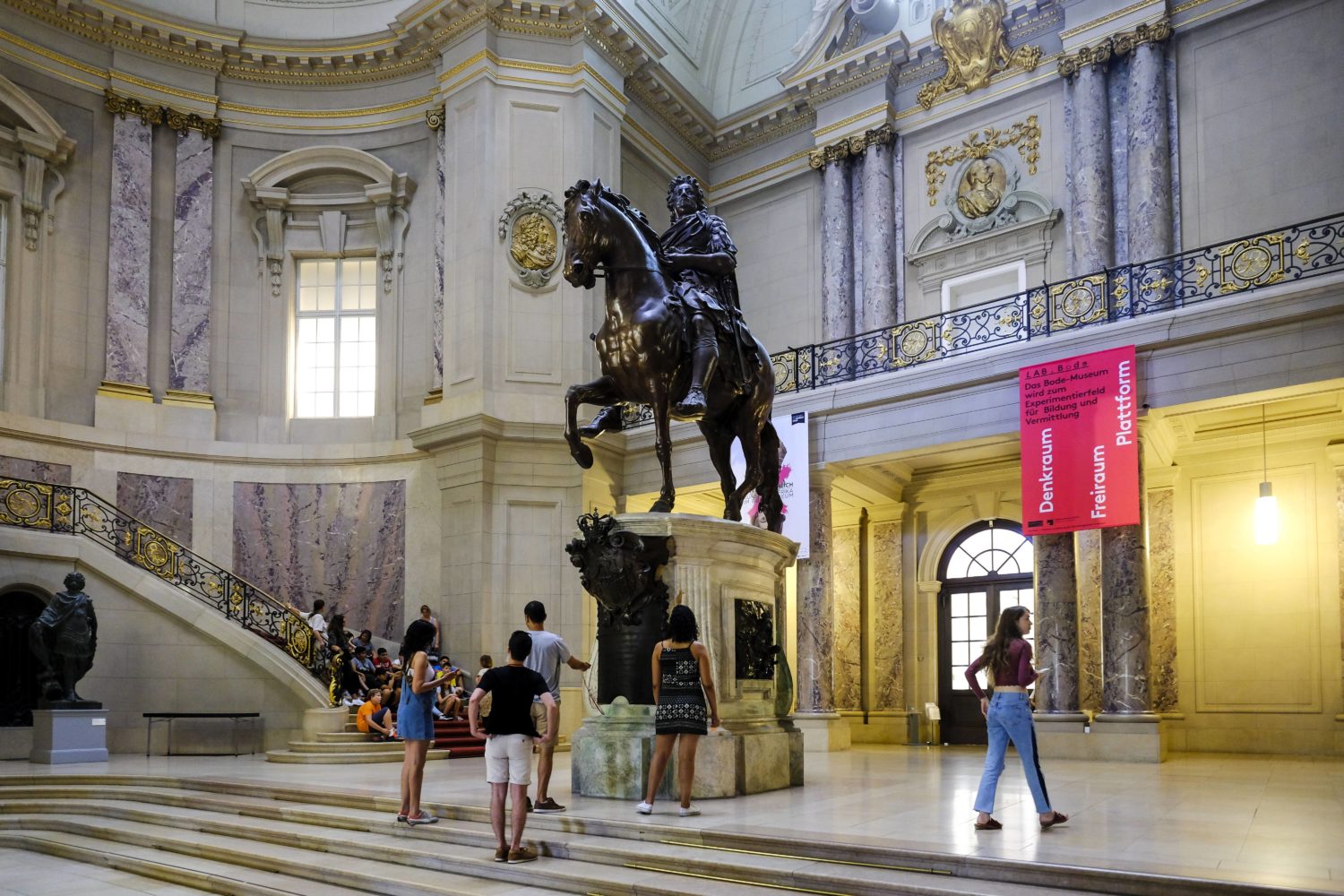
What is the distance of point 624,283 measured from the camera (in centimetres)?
879

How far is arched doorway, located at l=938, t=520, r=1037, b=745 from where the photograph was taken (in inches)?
746

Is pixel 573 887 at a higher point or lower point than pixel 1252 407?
lower

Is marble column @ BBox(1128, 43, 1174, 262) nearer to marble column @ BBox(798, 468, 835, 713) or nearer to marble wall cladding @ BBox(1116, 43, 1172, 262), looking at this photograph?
marble wall cladding @ BBox(1116, 43, 1172, 262)

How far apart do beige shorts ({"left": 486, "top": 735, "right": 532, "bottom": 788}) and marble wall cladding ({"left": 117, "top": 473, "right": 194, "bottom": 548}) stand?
45.7 feet

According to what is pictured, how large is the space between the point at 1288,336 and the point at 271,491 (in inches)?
623

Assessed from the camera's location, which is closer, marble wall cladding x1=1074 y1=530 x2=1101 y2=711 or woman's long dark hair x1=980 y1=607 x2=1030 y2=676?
woman's long dark hair x1=980 y1=607 x2=1030 y2=676

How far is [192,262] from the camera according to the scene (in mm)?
20047

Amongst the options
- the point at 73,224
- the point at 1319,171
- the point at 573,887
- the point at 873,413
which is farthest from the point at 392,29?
the point at 573,887

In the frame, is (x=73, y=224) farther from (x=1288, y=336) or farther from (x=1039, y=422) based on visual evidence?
(x=1288, y=336)

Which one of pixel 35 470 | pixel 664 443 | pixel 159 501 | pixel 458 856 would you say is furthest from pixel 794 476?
pixel 35 470

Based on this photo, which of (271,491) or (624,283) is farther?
(271,491)

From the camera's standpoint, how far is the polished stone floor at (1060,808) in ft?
19.1

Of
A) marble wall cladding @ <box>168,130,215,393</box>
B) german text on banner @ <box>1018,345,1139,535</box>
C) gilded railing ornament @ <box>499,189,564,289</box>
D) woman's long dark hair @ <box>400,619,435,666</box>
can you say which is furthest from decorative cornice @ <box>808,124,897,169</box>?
woman's long dark hair @ <box>400,619,435,666</box>

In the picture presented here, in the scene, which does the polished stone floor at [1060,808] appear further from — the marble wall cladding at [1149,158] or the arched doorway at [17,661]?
the marble wall cladding at [1149,158]
